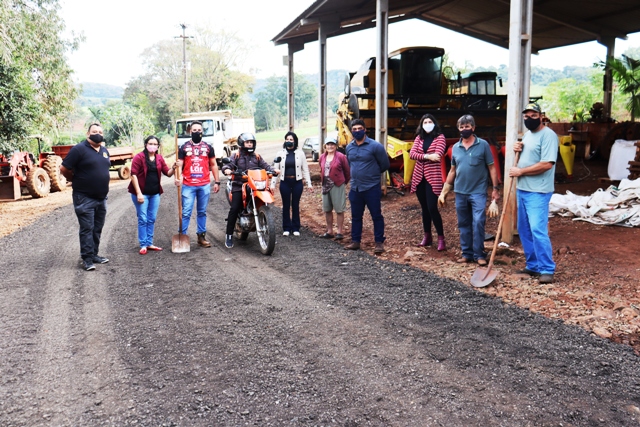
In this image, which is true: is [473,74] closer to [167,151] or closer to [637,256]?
[637,256]

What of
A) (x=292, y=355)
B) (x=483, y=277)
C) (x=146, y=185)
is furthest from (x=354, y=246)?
(x=292, y=355)

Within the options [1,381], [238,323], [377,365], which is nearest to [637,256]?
[377,365]

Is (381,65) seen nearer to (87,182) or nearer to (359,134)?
(359,134)

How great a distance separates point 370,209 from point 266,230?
1.51 m

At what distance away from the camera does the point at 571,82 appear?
147 ft

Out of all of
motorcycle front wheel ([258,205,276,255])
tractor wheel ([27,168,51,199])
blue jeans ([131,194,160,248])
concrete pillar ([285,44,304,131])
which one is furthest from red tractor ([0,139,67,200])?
motorcycle front wheel ([258,205,276,255])

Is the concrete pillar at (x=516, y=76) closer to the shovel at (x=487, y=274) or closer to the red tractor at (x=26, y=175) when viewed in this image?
the shovel at (x=487, y=274)

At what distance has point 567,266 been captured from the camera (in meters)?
Result: 6.82

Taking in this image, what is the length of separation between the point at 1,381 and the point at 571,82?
157 ft

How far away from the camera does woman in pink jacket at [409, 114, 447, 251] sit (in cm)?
763

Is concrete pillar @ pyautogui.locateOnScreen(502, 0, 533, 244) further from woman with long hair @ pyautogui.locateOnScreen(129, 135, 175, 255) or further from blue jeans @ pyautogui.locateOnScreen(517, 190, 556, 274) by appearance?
woman with long hair @ pyautogui.locateOnScreen(129, 135, 175, 255)

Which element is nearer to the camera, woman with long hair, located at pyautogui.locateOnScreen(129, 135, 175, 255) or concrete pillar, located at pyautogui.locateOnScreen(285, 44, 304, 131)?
woman with long hair, located at pyautogui.locateOnScreen(129, 135, 175, 255)

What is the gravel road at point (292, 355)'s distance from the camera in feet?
11.1

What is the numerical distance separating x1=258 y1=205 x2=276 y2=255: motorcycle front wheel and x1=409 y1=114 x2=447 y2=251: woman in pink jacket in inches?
81.0
